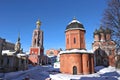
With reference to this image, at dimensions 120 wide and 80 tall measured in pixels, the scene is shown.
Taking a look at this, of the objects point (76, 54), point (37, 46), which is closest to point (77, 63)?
point (76, 54)

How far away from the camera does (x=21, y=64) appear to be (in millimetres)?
42812

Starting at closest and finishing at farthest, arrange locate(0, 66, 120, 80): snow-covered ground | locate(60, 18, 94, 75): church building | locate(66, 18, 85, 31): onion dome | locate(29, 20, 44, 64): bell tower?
locate(0, 66, 120, 80): snow-covered ground, locate(60, 18, 94, 75): church building, locate(66, 18, 85, 31): onion dome, locate(29, 20, 44, 64): bell tower

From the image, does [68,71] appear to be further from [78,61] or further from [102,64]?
[102,64]

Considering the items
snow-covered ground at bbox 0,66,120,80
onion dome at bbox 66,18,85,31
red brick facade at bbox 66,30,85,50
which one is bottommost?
snow-covered ground at bbox 0,66,120,80

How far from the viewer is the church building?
28.0 m

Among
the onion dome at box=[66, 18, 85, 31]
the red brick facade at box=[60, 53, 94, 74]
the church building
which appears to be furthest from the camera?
the onion dome at box=[66, 18, 85, 31]

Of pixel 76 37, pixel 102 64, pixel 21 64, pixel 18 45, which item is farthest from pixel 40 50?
pixel 76 37

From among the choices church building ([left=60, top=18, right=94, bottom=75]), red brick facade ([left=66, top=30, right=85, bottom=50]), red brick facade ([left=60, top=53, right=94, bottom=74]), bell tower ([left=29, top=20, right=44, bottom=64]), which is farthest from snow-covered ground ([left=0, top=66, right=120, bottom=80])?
bell tower ([left=29, top=20, right=44, bottom=64])

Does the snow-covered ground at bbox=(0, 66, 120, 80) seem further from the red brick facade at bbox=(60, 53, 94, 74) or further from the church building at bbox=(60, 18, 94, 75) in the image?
the church building at bbox=(60, 18, 94, 75)

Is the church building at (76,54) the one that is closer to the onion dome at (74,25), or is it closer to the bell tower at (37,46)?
the onion dome at (74,25)

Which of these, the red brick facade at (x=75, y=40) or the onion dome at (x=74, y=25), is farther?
the onion dome at (x=74, y=25)

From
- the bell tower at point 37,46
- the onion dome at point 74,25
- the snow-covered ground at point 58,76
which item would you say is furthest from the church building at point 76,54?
the bell tower at point 37,46

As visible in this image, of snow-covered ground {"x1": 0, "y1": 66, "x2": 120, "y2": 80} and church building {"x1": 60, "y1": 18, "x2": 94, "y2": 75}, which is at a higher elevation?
church building {"x1": 60, "y1": 18, "x2": 94, "y2": 75}

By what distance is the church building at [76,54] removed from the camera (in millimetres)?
27969
